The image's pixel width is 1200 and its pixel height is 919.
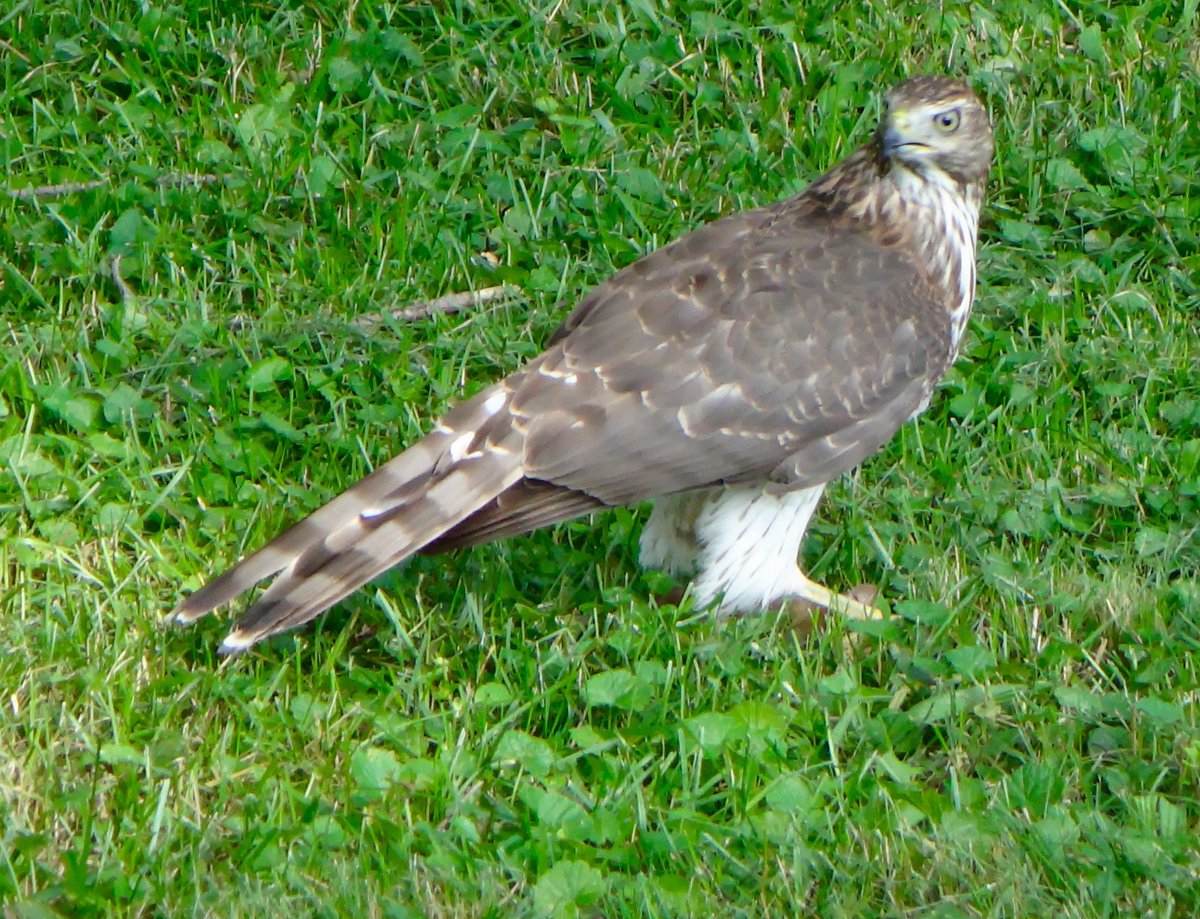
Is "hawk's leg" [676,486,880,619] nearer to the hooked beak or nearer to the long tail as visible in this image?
the long tail

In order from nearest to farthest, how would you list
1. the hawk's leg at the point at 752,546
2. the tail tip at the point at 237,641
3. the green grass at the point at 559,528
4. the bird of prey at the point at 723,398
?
the green grass at the point at 559,528 < the tail tip at the point at 237,641 < the bird of prey at the point at 723,398 < the hawk's leg at the point at 752,546

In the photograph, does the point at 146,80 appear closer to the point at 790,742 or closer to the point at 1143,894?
the point at 790,742

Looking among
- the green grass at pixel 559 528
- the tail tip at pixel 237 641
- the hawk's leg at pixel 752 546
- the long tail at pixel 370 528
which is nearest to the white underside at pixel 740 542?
the hawk's leg at pixel 752 546

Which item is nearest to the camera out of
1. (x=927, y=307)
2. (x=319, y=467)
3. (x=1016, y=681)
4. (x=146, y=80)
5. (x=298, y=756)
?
(x=298, y=756)

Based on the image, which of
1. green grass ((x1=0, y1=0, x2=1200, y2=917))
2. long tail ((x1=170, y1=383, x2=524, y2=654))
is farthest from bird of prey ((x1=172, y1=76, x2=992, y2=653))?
green grass ((x1=0, y1=0, x2=1200, y2=917))

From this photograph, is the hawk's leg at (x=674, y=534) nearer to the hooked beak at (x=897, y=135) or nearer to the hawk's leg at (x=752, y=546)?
the hawk's leg at (x=752, y=546)

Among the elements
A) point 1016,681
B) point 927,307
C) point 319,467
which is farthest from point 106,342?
point 1016,681

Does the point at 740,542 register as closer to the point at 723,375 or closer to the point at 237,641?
the point at 723,375

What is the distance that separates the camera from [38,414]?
5.18m

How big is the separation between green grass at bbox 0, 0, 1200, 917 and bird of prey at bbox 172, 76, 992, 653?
266 mm

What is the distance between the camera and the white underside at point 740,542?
185 inches

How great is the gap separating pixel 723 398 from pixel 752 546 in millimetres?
444

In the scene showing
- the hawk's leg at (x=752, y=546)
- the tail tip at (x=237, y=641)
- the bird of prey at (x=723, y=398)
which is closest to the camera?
the tail tip at (x=237, y=641)

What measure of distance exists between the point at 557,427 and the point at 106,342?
68.2 inches
